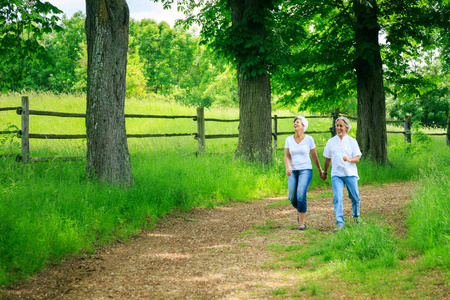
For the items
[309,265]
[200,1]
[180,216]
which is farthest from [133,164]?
[200,1]

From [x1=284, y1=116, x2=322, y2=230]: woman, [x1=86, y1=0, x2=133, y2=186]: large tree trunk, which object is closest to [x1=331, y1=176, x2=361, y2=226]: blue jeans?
[x1=284, y1=116, x2=322, y2=230]: woman

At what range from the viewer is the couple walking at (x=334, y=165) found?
19.8 feet

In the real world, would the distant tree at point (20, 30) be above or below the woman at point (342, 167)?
above

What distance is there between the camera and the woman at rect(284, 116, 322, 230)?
6.46 meters

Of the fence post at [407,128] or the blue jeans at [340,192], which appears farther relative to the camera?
the fence post at [407,128]

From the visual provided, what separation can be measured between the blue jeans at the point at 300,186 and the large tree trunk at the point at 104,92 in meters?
3.29

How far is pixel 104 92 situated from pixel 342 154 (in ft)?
14.8

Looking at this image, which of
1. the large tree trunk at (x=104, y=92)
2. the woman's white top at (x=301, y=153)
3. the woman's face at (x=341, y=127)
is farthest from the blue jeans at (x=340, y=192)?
the large tree trunk at (x=104, y=92)

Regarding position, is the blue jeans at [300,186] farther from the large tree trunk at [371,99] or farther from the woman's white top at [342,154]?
the large tree trunk at [371,99]

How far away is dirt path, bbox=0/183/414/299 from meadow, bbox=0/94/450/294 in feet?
0.99

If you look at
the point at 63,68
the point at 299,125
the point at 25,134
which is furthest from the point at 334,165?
the point at 63,68

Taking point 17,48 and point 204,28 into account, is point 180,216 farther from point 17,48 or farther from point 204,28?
point 204,28

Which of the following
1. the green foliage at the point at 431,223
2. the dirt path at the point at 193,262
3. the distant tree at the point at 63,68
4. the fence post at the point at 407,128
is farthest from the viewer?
the distant tree at the point at 63,68

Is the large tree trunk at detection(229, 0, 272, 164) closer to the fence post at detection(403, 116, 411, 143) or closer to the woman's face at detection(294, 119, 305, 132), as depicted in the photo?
the woman's face at detection(294, 119, 305, 132)
